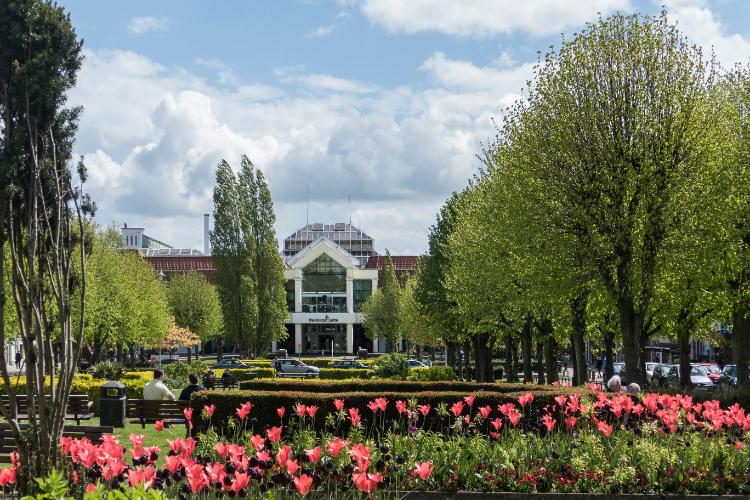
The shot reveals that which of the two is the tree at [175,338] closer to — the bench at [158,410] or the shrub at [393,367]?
the shrub at [393,367]

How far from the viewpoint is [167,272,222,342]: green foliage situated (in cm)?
7938

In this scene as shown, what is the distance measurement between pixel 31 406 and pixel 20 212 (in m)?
1.97

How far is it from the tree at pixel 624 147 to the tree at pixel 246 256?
44594mm

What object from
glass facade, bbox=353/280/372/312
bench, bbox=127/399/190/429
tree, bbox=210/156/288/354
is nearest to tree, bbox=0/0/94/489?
bench, bbox=127/399/190/429

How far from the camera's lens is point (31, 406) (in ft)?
27.7

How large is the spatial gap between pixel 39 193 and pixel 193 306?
71.5 m

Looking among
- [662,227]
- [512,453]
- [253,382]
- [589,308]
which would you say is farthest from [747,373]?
[512,453]

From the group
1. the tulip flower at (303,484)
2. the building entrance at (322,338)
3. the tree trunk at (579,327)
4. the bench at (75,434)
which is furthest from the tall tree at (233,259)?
the tulip flower at (303,484)

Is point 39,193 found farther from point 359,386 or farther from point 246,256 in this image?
point 246,256

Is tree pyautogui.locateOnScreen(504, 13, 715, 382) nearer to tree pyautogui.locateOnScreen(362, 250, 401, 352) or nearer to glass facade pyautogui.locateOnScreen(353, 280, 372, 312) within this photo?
tree pyautogui.locateOnScreen(362, 250, 401, 352)

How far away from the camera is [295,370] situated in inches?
2024

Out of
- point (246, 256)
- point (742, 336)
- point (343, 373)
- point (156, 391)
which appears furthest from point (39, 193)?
point (246, 256)

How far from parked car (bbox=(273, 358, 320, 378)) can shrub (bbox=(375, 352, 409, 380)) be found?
317 inches

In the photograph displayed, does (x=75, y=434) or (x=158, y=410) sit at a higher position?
(x=75, y=434)
